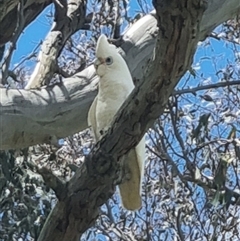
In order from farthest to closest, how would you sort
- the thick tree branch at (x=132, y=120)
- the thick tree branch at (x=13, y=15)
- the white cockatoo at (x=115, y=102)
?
the thick tree branch at (x=13, y=15) < the white cockatoo at (x=115, y=102) < the thick tree branch at (x=132, y=120)

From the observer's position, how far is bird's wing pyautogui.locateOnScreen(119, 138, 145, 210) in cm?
193

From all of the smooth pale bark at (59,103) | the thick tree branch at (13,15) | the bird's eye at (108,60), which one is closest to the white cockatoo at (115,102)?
the bird's eye at (108,60)

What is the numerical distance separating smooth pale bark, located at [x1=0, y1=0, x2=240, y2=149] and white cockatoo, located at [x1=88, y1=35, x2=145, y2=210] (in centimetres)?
25

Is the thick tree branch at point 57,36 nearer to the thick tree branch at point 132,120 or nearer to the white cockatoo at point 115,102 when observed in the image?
the white cockatoo at point 115,102

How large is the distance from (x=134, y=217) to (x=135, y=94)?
7.40 ft

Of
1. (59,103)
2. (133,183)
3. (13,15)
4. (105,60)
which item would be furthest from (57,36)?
(133,183)

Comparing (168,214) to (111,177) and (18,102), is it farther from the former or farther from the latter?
(111,177)

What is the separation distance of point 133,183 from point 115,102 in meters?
0.22

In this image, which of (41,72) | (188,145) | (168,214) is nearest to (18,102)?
(41,72)

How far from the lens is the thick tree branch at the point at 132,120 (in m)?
1.43

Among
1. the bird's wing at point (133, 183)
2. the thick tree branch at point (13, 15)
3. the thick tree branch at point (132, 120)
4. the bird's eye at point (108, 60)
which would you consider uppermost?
the thick tree branch at point (13, 15)

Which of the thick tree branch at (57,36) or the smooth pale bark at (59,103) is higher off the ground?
the thick tree branch at (57,36)

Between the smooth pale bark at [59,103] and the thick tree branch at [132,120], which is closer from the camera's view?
the thick tree branch at [132,120]

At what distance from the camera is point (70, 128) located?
2240 millimetres
